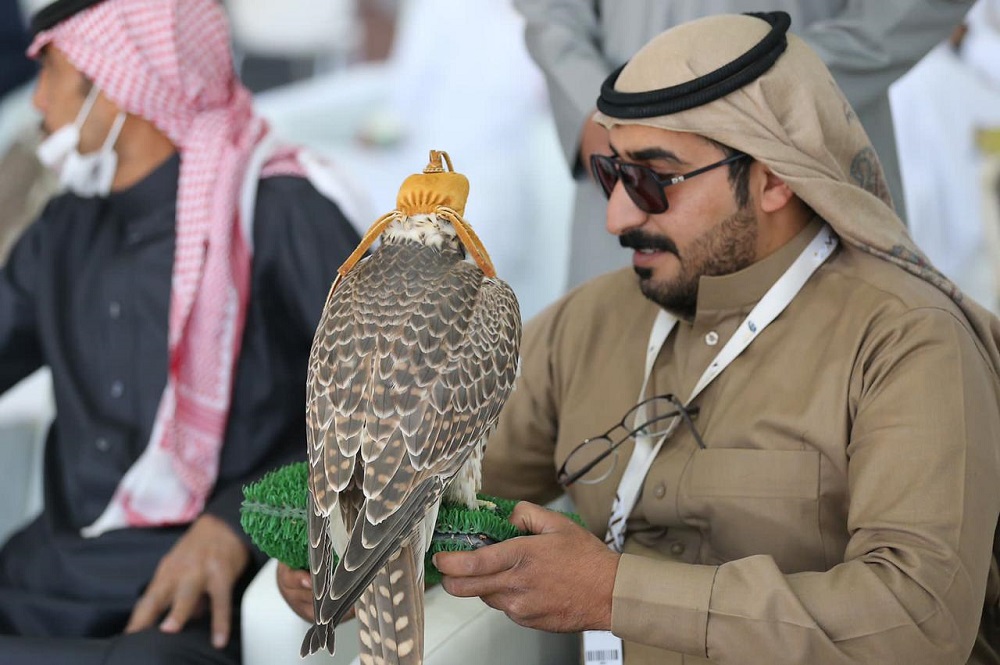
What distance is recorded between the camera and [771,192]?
6.21ft

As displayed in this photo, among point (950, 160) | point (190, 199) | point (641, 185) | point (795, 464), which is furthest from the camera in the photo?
point (950, 160)

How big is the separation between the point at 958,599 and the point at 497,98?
404 cm

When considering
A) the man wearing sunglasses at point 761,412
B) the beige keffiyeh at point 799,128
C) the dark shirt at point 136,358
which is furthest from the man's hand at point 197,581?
the beige keffiyeh at point 799,128

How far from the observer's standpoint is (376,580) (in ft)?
4.92

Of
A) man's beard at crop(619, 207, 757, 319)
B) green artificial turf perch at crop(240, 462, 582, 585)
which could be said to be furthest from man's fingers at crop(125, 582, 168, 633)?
man's beard at crop(619, 207, 757, 319)

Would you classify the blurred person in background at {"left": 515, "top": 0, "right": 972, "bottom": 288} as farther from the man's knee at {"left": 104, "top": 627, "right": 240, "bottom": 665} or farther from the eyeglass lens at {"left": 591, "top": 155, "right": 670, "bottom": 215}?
the man's knee at {"left": 104, "top": 627, "right": 240, "bottom": 665}

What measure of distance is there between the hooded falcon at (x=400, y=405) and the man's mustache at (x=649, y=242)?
41cm

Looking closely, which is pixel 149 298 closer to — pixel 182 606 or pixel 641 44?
pixel 182 606

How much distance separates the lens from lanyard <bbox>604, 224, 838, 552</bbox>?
1875 mm

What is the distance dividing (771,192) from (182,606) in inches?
54.3

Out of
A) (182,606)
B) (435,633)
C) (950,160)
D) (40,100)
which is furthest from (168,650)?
(950,160)

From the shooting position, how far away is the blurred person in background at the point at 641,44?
251 centimetres

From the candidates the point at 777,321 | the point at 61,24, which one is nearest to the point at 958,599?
the point at 777,321

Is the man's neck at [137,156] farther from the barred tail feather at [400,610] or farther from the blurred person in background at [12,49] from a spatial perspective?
the blurred person in background at [12,49]
